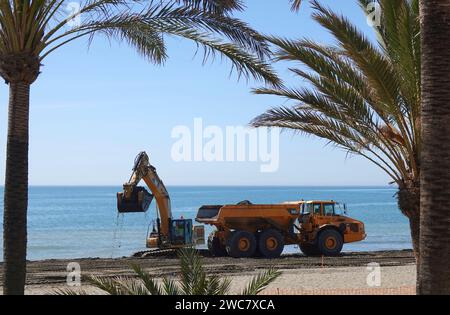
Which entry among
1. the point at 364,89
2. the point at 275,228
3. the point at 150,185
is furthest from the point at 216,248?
the point at 364,89

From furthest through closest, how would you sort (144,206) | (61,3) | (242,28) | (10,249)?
(144,206)
(242,28)
(61,3)
(10,249)

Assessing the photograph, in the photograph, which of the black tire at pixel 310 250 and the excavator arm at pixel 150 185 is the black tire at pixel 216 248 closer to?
the excavator arm at pixel 150 185

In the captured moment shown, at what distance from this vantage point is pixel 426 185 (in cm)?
869

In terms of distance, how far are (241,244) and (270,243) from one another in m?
1.04

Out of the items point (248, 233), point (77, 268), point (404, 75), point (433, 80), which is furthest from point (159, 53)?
point (248, 233)

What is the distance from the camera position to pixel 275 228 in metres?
26.8

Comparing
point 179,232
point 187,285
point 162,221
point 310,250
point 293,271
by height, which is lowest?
point 293,271

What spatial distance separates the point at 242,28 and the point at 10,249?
499 cm

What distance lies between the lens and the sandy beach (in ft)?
56.3

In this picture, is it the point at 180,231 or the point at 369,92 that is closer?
the point at 369,92

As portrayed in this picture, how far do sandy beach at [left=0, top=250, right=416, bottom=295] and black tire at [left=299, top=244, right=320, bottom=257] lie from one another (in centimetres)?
101

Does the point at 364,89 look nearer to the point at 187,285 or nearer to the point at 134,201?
the point at 187,285

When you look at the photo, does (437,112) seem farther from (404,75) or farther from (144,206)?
(144,206)

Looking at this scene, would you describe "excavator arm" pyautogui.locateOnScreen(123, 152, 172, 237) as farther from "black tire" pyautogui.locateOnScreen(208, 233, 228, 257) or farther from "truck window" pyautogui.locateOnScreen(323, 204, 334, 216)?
"truck window" pyautogui.locateOnScreen(323, 204, 334, 216)
